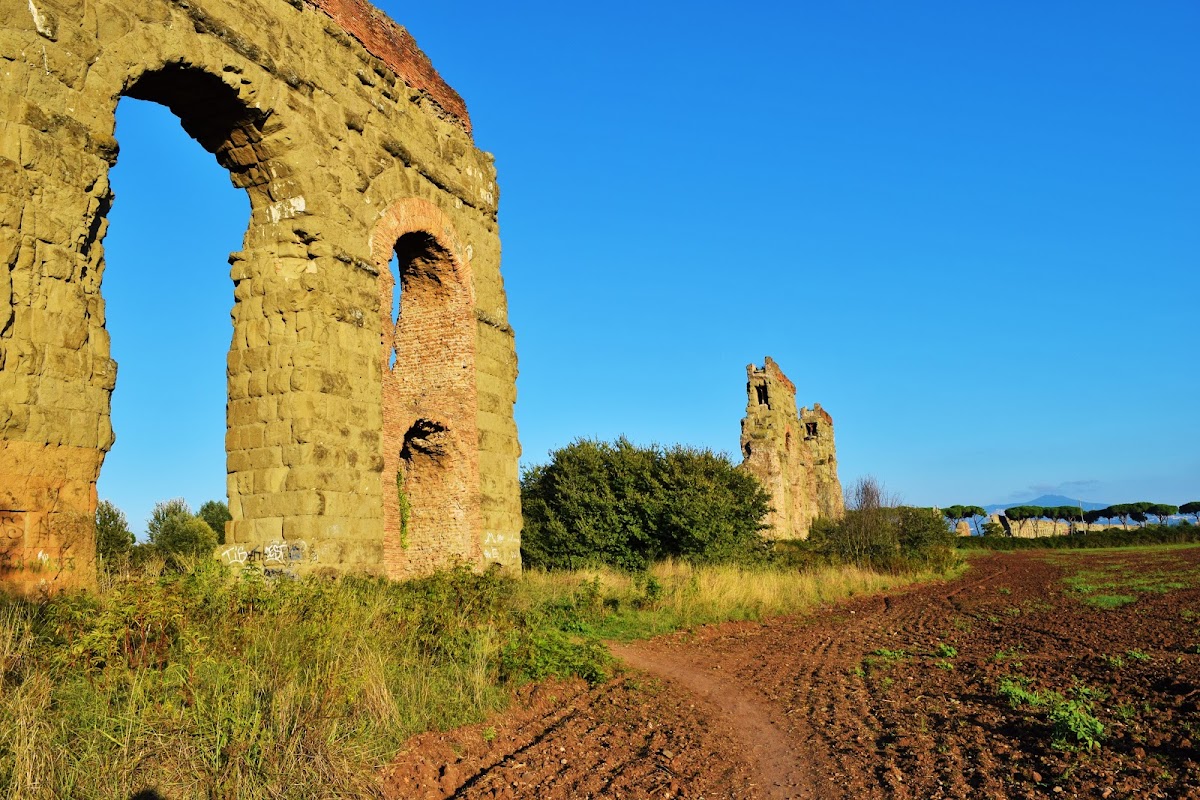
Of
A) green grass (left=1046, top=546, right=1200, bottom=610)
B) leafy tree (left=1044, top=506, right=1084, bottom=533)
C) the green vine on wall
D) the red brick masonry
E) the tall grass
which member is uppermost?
the red brick masonry

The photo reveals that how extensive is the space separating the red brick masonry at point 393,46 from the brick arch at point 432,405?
192 centimetres

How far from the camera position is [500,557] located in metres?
13.2

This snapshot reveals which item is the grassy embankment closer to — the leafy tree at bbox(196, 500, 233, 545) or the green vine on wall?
the green vine on wall

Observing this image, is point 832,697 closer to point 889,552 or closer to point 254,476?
point 254,476

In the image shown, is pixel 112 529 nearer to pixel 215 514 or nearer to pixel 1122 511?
pixel 215 514

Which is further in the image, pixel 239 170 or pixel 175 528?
pixel 175 528

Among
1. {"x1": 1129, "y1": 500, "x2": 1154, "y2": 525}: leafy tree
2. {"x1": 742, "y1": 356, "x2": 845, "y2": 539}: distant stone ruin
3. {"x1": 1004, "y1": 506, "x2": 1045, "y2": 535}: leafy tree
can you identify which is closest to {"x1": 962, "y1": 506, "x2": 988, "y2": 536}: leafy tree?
{"x1": 1004, "y1": 506, "x2": 1045, "y2": 535}: leafy tree

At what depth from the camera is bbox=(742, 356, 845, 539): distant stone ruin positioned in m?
31.4

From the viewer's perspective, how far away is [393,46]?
12.3 meters

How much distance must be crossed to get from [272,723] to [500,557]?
862 centimetres

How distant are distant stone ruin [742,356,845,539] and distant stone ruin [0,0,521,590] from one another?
16.4 m

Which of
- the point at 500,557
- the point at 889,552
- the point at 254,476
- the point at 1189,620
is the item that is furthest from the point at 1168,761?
the point at 889,552

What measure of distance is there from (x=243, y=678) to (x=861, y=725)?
4.15 meters

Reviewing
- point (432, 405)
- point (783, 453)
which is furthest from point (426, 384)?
point (783, 453)
